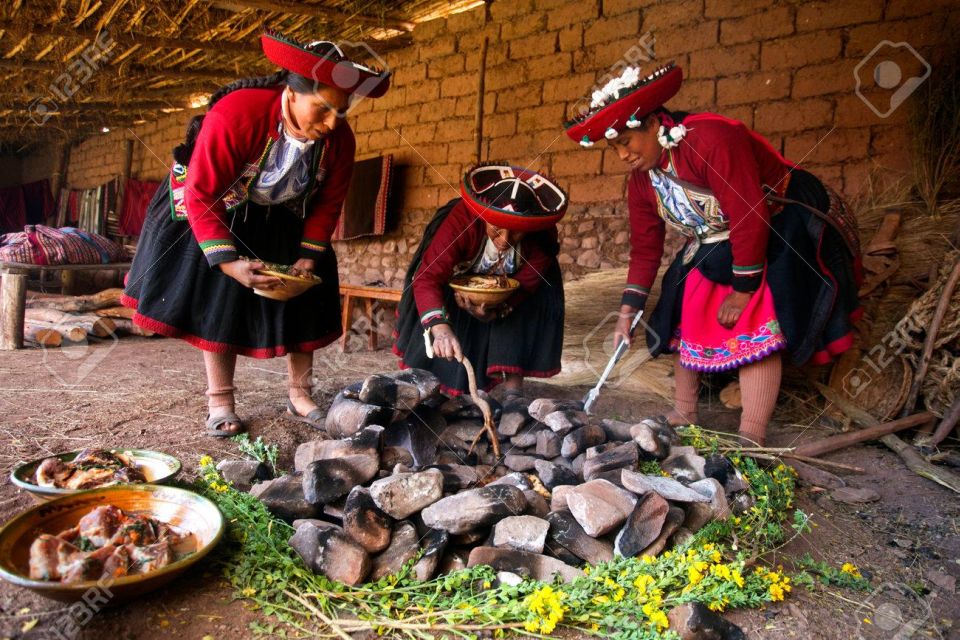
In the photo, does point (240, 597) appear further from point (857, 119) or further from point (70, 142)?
point (70, 142)

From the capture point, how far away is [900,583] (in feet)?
6.37

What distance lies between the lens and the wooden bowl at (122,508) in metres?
1.29

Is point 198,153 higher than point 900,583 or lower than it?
higher

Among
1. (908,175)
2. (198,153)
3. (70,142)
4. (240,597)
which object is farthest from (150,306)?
(70,142)

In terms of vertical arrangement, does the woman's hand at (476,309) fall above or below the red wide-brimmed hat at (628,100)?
below

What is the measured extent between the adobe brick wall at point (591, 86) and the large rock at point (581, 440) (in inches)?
114

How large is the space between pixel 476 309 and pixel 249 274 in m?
1.12

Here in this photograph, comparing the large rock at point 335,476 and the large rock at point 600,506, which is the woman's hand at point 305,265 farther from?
the large rock at point 600,506

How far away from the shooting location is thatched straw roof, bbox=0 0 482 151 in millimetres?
5703

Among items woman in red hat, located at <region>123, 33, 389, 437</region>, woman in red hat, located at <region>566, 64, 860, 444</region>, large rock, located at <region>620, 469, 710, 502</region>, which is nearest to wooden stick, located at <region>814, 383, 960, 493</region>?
woman in red hat, located at <region>566, 64, 860, 444</region>

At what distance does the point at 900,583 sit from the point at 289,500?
193 centimetres

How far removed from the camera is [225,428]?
Result: 267 cm

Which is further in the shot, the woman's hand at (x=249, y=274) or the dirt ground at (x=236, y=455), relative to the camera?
the woman's hand at (x=249, y=274)

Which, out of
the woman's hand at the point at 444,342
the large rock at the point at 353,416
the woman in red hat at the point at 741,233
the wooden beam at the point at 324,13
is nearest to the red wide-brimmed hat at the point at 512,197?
the woman in red hat at the point at 741,233
